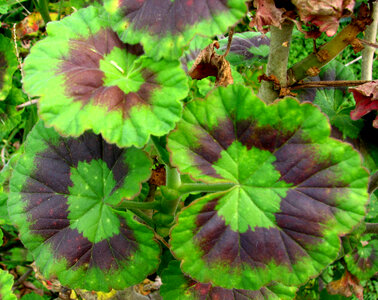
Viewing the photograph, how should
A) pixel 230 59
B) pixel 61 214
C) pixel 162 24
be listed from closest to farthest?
pixel 162 24 < pixel 61 214 < pixel 230 59

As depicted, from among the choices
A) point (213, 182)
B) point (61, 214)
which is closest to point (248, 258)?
point (213, 182)

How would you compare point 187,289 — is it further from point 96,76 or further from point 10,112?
point 10,112

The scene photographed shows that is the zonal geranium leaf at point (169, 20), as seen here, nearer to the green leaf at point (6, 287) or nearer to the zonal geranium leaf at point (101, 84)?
the zonal geranium leaf at point (101, 84)

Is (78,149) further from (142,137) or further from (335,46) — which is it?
(335,46)

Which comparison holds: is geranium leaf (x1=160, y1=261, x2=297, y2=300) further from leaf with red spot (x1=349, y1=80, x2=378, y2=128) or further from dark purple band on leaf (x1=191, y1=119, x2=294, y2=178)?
leaf with red spot (x1=349, y1=80, x2=378, y2=128)

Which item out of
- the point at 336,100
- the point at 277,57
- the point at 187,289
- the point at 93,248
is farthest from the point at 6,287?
the point at 336,100

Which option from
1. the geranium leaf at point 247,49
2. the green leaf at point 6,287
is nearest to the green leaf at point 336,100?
the geranium leaf at point 247,49

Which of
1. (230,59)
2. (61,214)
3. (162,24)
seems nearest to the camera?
(162,24)

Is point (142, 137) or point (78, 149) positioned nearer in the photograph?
point (142, 137)
